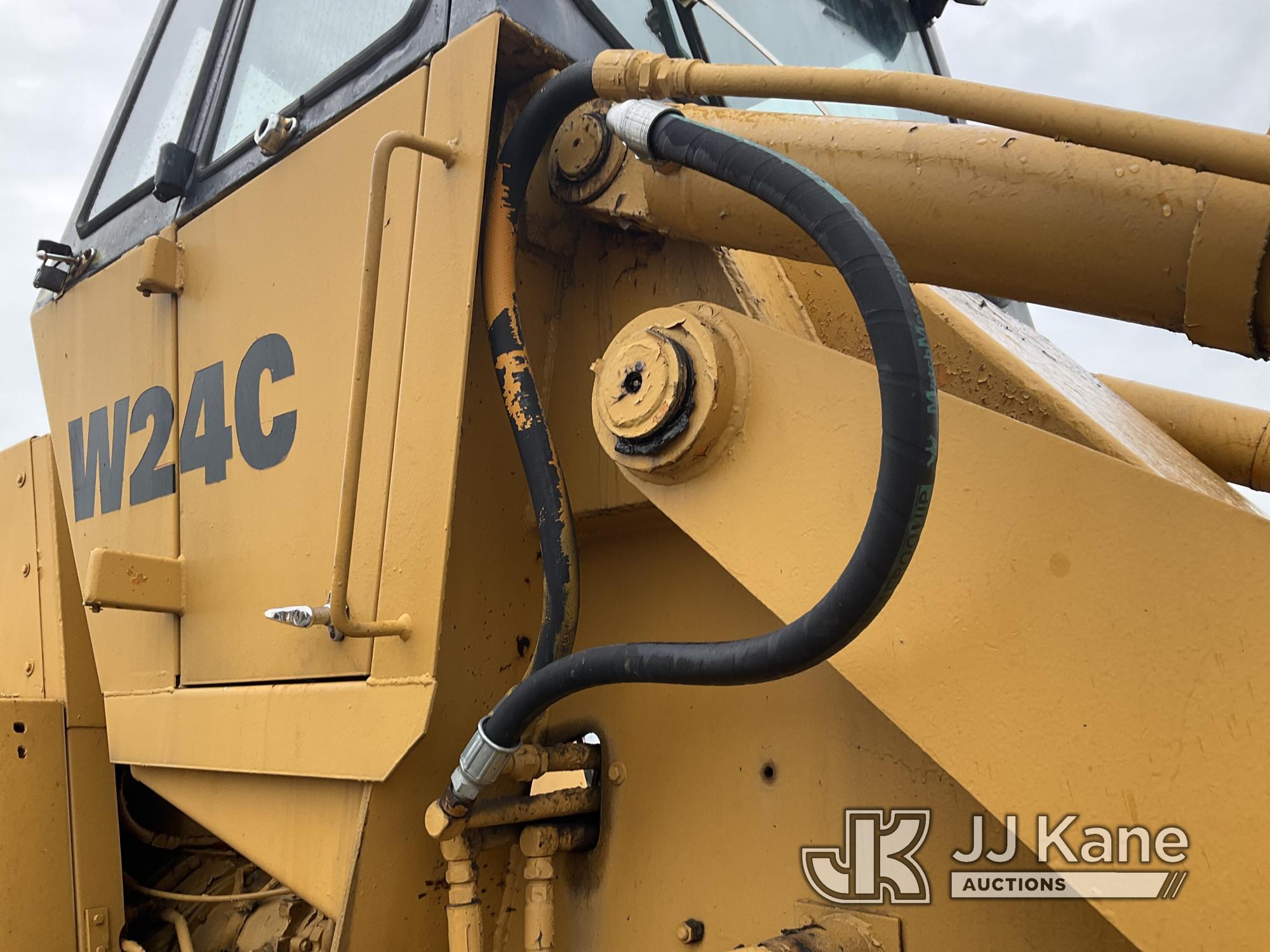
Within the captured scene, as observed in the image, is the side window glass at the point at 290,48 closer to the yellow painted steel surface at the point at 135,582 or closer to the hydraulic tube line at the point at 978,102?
the hydraulic tube line at the point at 978,102

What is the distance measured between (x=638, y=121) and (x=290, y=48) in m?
1.13

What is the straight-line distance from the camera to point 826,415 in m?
1.28

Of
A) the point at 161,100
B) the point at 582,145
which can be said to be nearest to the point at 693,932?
the point at 582,145

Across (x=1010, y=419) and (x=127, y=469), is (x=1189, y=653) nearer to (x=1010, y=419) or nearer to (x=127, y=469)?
(x=1010, y=419)

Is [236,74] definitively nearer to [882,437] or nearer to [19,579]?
[19,579]

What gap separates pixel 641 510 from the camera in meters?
1.65

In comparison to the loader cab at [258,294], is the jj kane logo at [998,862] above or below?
below

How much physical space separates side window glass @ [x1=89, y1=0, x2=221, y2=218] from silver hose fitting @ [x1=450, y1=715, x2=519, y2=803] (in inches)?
67.1

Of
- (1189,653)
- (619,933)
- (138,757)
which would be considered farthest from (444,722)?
→ (1189,653)

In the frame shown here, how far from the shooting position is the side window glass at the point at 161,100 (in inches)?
99.0

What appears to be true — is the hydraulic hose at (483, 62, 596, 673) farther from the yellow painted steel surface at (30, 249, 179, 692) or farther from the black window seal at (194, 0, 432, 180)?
the yellow painted steel surface at (30, 249, 179, 692)

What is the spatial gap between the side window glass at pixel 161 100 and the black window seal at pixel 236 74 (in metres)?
0.14

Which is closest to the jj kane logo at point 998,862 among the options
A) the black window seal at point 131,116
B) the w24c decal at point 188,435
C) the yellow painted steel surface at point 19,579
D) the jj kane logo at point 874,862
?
the jj kane logo at point 874,862

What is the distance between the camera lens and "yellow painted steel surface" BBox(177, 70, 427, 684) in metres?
1.72
